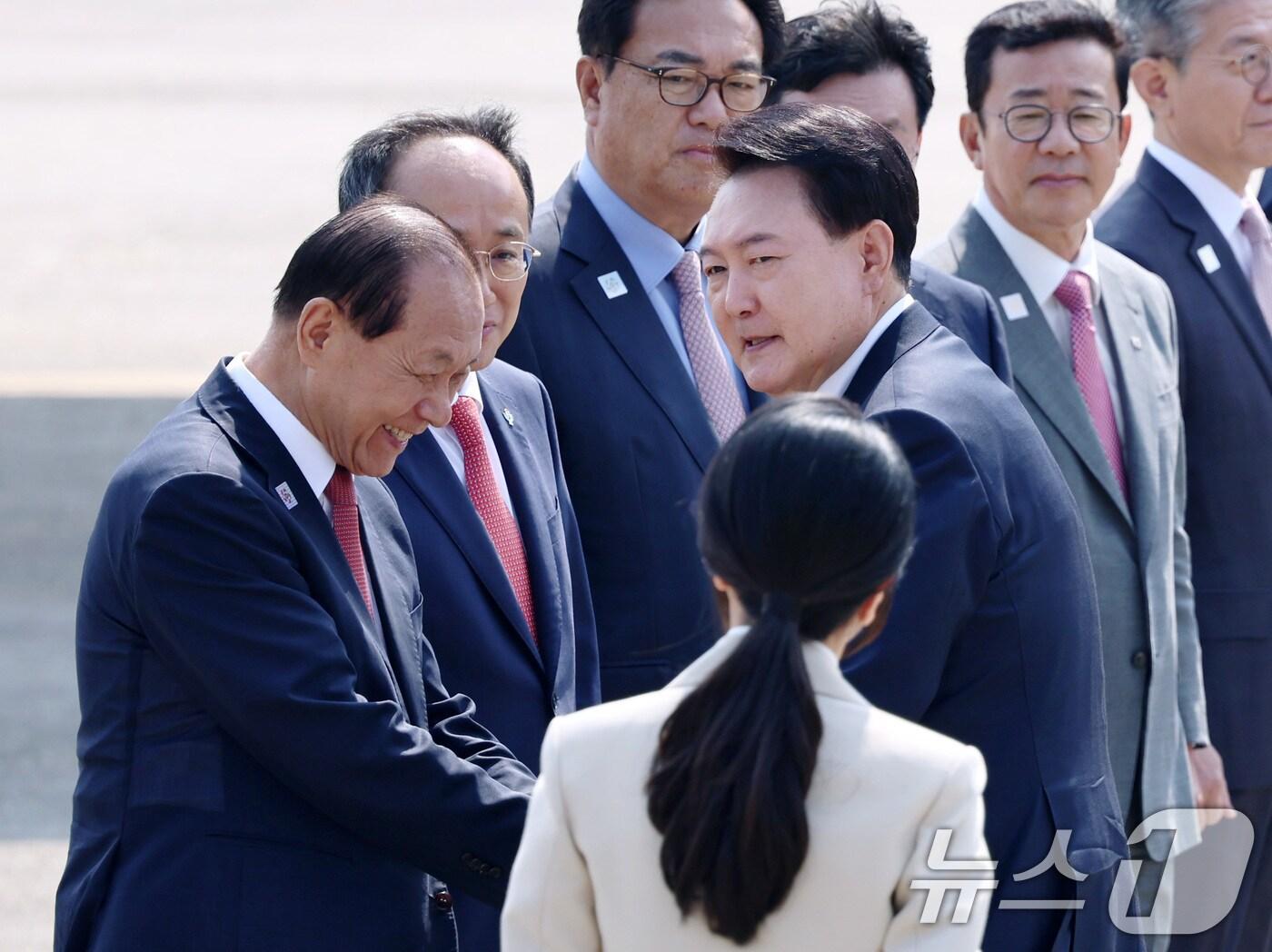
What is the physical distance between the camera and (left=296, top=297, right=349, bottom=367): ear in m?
2.30

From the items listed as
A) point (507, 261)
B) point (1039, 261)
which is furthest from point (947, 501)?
point (1039, 261)

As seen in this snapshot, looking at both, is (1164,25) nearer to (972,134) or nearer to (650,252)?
(972,134)

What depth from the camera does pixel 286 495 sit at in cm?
226

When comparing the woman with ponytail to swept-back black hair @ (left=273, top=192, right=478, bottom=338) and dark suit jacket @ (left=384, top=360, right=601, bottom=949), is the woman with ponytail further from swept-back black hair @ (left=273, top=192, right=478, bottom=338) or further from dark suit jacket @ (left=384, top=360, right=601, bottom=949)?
dark suit jacket @ (left=384, top=360, right=601, bottom=949)

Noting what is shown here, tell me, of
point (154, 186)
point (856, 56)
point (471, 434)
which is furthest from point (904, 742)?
point (154, 186)

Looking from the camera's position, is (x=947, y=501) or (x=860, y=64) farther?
(x=860, y=64)

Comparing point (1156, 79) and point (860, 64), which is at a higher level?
point (860, 64)

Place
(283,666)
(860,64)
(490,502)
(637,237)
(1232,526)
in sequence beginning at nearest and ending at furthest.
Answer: (283,666) → (490,502) → (637,237) → (1232,526) → (860,64)

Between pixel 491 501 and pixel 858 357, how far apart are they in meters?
0.72

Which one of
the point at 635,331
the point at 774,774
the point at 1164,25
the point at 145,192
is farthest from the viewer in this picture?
the point at 145,192

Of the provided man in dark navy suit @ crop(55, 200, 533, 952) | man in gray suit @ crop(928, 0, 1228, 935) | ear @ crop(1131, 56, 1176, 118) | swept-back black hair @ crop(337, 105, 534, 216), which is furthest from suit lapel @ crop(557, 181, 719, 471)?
ear @ crop(1131, 56, 1176, 118)

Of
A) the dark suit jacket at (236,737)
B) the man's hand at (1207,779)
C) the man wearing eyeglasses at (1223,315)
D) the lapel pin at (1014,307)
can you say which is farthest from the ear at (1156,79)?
the dark suit jacket at (236,737)

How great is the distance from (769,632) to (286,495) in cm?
80

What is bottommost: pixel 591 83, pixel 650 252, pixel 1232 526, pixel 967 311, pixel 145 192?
pixel 1232 526
